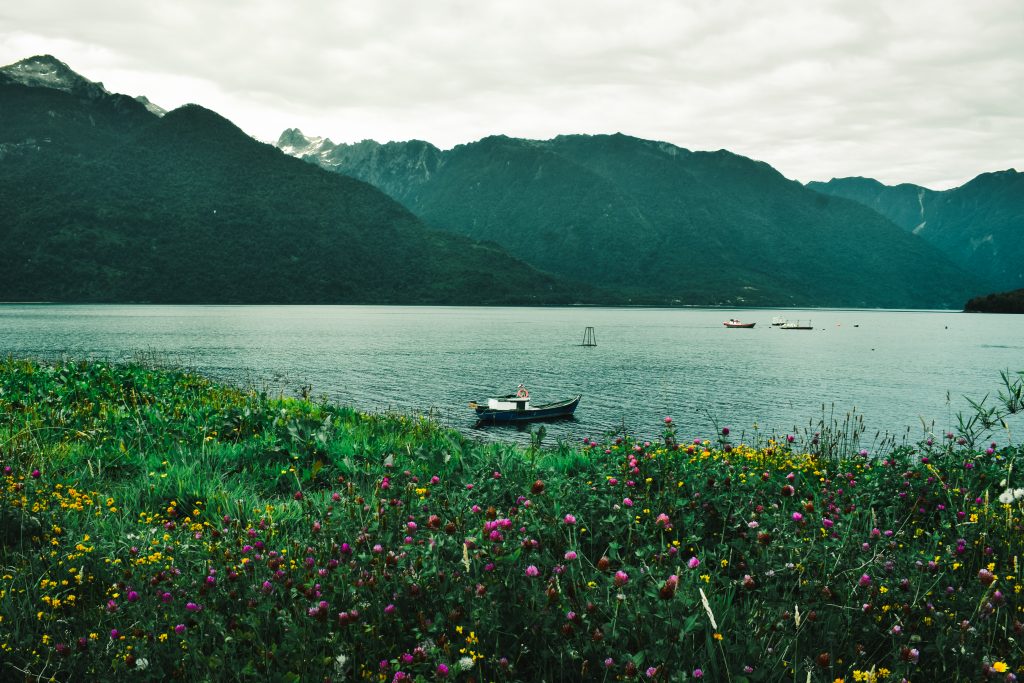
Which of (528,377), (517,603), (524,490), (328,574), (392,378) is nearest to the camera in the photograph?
(517,603)

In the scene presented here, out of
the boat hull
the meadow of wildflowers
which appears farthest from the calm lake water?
the meadow of wildflowers

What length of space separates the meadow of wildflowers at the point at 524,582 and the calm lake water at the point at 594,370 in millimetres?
11133

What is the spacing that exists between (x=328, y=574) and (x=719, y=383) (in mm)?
64648

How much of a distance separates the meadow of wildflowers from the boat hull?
104ft

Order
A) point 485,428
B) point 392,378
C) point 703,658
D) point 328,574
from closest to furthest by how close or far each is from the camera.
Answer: point 703,658 → point 328,574 → point 485,428 → point 392,378

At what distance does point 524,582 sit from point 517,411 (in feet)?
120

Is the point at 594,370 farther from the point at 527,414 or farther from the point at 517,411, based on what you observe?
the point at 517,411

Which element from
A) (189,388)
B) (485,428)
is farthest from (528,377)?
(189,388)

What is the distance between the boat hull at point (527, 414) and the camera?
40.7 m

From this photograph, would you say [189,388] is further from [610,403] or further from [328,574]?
[610,403]

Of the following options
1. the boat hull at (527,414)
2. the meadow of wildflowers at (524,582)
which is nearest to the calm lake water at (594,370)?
the boat hull at (527,414)

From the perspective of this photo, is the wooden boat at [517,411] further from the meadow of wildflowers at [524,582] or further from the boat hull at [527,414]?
the meadow of wildflowers at [524,582]

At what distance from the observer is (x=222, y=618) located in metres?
4.58

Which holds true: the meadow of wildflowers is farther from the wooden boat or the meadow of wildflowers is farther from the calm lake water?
the wooden boat
